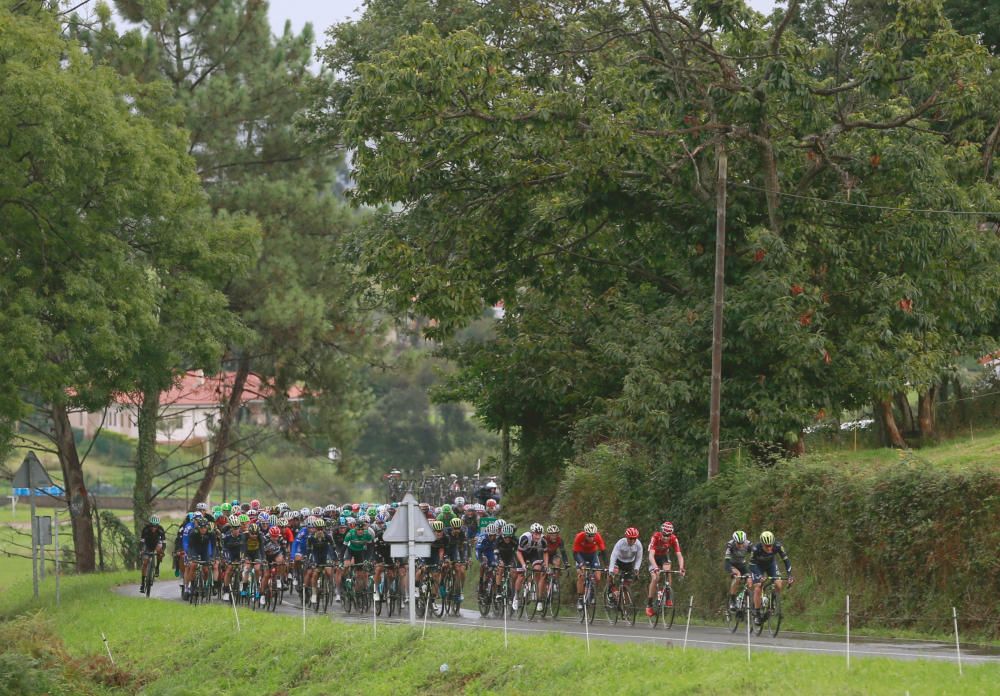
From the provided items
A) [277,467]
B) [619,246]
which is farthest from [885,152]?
[277,467]

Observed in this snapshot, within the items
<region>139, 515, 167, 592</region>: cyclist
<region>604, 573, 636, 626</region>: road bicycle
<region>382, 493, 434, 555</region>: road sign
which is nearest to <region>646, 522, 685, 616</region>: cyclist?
<region>604, 573, 636, 626</region>: road bicycle

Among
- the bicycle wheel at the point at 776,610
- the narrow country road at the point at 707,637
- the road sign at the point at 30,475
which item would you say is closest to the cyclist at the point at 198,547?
the narrow country road at the point at 707,637

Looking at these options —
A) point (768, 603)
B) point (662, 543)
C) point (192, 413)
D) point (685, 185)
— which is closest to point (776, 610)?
point (768, 603)

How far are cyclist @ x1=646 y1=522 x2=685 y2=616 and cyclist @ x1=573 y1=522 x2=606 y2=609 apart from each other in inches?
45.6

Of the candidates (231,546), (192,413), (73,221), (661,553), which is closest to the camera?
(661,553)

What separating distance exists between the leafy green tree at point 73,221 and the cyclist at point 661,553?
13676 mm

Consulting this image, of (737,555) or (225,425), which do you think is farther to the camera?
(225,425)

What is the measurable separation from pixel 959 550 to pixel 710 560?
612 centimetres

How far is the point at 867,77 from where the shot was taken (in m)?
25.8

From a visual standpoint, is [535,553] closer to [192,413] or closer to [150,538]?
[150,538]

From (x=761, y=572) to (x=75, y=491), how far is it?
74.8 feet

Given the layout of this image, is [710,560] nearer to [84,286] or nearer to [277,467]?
[84,286]

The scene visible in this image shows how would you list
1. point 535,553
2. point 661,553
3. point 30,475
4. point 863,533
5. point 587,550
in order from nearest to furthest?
point 863,533
point 661,553
point 587,550
point 535,553
point 30,475

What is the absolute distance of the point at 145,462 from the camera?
42.1 meters
